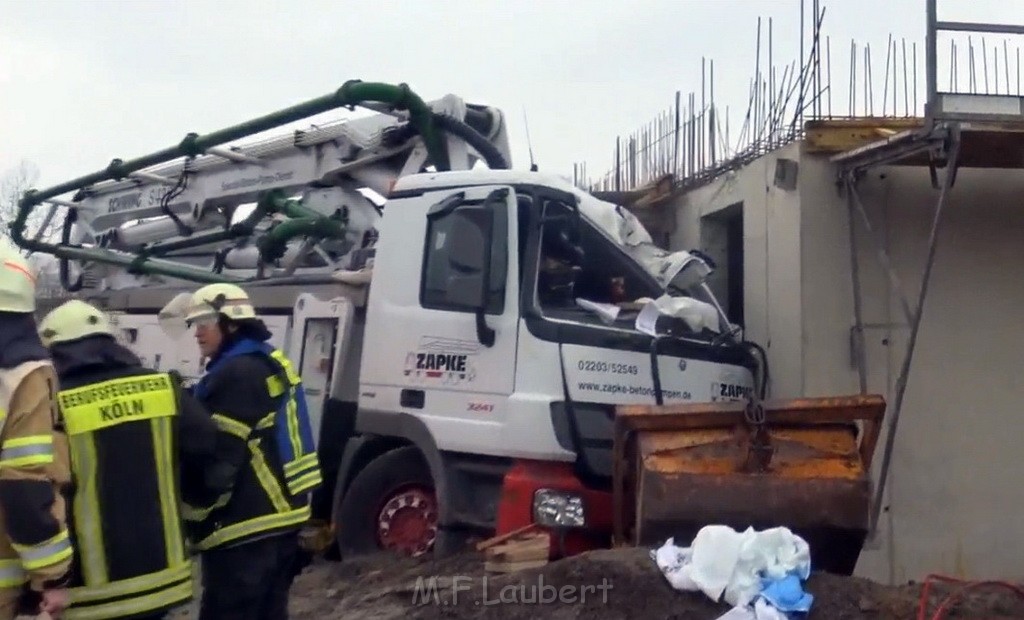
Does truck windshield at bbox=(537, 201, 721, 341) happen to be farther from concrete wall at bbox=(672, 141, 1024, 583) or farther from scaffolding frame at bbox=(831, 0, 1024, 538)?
scaffolding frame at bbox=(831, 0, 1024, 538)

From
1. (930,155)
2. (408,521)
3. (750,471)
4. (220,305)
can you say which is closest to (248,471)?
(220,305)

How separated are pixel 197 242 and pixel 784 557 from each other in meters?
6.19

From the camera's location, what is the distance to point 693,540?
5555 millimetres

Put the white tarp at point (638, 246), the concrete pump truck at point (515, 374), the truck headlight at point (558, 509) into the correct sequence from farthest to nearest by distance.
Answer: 1. the white tarp at point (638, 246)
2. the truck headlight at point (558, 509)
3. the concrete pump truck at point (515, 374)

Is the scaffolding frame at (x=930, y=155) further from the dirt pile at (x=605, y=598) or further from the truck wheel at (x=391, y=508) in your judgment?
the truck wheel at (x=391, y=508)

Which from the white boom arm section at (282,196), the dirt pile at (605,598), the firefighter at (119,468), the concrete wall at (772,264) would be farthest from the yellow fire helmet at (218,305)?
the concrete wall at (772,264)

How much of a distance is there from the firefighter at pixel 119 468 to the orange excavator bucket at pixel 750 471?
2.36 meters

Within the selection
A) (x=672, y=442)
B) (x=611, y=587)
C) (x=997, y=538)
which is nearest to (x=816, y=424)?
(x=672, y=442)

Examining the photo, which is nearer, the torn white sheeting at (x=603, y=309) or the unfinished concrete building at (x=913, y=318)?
the torn white sheeting at (x=603, y=309)

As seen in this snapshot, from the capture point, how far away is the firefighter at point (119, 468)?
12.6 feet

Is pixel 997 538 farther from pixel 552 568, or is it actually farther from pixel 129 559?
pixel 129 559

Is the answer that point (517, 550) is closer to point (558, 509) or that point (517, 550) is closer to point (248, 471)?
point (558, 509)

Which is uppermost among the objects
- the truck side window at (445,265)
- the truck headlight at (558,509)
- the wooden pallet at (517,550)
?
the truck side window at (445,265)

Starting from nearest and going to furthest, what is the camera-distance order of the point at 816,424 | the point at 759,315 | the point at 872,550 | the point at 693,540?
the point at 693,540 → the point at 816,424 → the point at 872,550 → the point at 759,315
